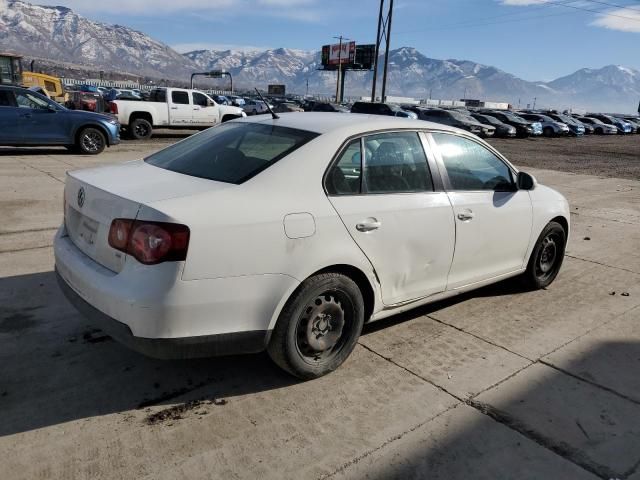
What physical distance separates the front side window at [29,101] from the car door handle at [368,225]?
11.0 m

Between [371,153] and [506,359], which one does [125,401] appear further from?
[506,359]

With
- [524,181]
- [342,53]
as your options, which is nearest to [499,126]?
[524,181]

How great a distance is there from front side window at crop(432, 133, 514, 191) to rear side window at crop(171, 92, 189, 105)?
17.0 m

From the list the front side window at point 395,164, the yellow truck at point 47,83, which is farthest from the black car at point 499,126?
the front side window at point 395,164

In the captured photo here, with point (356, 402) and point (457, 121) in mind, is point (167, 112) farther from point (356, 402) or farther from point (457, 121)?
point (356, 402)

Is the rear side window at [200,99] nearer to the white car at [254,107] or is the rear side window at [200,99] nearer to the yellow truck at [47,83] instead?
the yellow truck at [47,83]

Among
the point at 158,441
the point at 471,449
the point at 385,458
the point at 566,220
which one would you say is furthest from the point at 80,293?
the point at 566,220

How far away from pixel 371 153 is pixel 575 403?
196 centimetres

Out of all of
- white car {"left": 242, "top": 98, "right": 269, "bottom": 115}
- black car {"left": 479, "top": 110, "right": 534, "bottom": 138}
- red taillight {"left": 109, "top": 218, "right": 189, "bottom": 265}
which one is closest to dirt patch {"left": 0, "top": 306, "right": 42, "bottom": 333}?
red taillight {"left": 109, "top": 218, "right": 189, "bottom": 265}

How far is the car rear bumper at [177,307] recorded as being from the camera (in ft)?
8.52

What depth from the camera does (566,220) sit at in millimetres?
5070

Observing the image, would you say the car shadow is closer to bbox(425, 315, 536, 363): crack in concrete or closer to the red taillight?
bbox(425, 315, 536, 363): crack in concrete

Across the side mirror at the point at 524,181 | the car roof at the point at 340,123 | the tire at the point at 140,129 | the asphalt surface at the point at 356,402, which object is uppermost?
the car roof at the point at 340,123

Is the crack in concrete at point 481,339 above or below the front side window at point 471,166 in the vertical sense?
below
